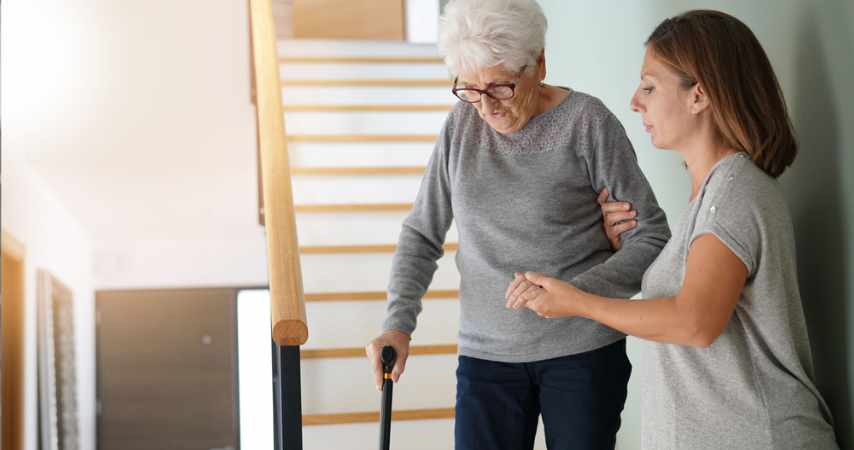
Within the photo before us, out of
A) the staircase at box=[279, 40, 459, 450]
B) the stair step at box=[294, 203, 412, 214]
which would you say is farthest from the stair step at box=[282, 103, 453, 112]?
the stair step at box=[294, 203, 412, 214]

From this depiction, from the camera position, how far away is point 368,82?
15.4 feet

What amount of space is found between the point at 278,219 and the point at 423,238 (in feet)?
1.11

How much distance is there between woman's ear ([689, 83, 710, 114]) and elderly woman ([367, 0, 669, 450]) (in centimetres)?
21

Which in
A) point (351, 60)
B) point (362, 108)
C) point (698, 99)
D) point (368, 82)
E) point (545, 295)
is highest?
point (351, 60)

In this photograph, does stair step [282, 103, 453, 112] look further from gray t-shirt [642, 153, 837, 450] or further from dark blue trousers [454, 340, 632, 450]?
gray t-shirt [642, 153, 837, 450]

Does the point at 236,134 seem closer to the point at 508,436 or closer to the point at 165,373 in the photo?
the point at 165,373

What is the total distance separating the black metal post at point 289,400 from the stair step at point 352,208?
1.94 meters

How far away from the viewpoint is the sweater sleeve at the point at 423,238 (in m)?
1.91

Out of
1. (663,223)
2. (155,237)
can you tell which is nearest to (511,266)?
(663,223)

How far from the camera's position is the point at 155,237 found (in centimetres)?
857

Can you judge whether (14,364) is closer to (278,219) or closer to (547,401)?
(278,219)

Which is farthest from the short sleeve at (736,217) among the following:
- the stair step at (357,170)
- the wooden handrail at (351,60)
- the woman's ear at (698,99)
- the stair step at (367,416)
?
the wooden handrail at (351,60)

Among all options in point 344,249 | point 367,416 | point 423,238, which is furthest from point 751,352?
point 344,249

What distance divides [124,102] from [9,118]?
0.65 metres
